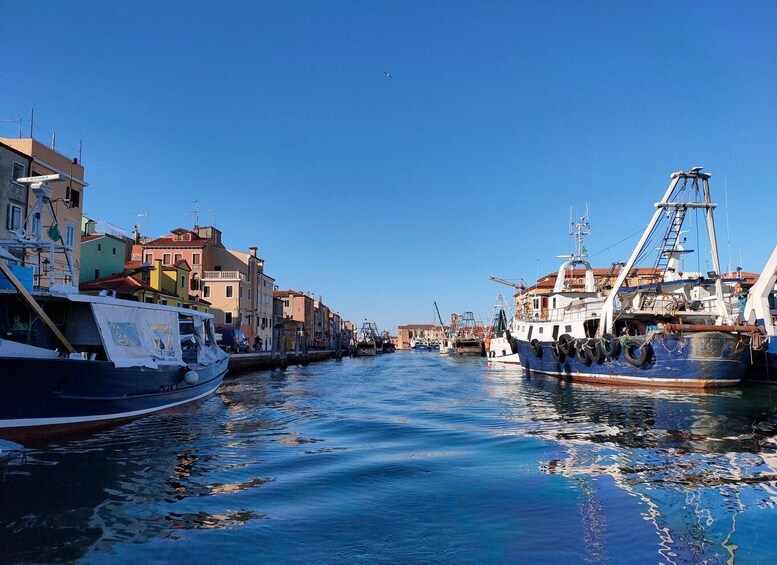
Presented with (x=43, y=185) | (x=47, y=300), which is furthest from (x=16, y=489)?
(x=43, y=185)

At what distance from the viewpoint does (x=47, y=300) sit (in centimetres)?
1479

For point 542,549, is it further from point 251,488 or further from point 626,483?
point 251,488

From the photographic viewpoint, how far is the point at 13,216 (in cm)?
2794

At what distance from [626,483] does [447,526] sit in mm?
3894

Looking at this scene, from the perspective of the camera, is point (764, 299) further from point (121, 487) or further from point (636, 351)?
point (121, 487)

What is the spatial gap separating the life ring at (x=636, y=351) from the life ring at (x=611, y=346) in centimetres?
51

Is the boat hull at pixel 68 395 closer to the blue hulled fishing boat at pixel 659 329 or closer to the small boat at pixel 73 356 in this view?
the small boat at pixel 73 356

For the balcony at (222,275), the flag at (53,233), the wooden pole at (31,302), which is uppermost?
the balcony at (222,275)

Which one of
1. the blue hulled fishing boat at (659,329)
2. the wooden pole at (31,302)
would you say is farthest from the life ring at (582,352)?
the wooden pole at (31,302)

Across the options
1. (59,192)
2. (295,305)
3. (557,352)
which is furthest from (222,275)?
(295,305)

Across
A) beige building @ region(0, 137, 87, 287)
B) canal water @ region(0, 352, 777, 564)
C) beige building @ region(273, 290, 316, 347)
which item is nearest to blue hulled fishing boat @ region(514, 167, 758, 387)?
canal water @ region(0, 352, 777, 564)

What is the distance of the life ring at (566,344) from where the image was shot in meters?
33.4

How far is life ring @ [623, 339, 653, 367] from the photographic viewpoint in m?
27.4

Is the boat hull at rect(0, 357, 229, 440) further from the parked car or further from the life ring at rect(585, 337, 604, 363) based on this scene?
the parked car
